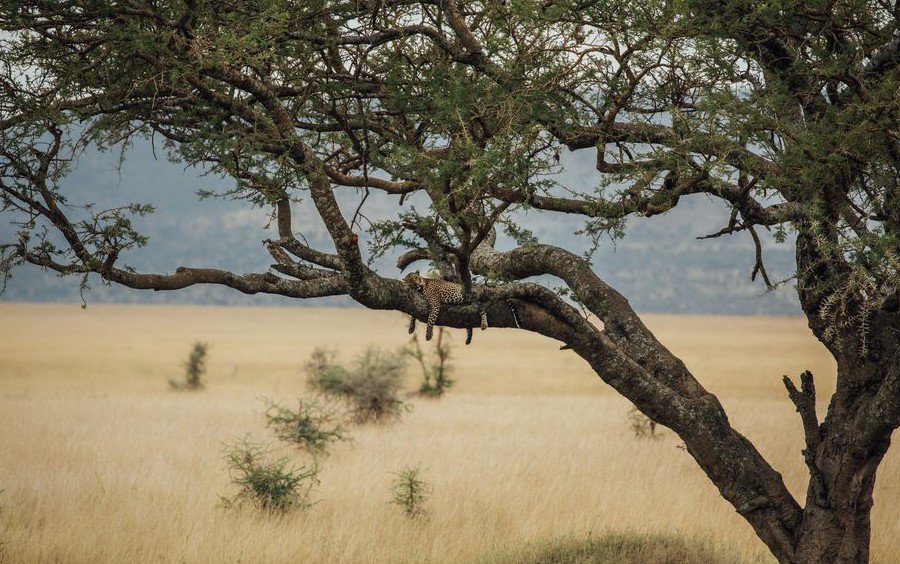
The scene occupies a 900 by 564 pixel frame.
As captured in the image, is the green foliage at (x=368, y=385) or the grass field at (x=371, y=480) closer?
the grass field at (x=371, y=480)

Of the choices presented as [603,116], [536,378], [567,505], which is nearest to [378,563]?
[567,505]

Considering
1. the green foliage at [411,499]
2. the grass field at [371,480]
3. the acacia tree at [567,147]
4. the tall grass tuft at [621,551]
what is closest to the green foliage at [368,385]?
the grass field at [371,480]

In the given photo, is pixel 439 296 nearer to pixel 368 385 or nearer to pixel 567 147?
pixel 567 147

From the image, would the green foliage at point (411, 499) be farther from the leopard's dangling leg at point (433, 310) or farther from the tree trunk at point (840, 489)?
the tree trunk at point (840, 489)

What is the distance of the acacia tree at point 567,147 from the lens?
741 centimetres

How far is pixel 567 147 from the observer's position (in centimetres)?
848

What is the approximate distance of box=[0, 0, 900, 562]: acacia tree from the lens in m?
7.41

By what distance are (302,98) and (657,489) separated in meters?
9.45

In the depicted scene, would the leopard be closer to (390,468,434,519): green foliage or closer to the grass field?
the grass field

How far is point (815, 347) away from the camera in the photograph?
87000 mm

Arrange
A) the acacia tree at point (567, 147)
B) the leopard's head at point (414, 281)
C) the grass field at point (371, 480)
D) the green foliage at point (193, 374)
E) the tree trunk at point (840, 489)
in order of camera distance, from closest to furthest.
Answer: the acacia tree at point (567, 147), the tree trunk at point (840, 489), the leopard's head at point (414, 281), the grass field at point (371, 480), the green foliage at point (193, 374)

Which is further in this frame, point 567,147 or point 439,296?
point 567,147

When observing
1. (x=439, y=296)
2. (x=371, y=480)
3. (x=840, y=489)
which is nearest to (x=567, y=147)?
(x=439, y=296)

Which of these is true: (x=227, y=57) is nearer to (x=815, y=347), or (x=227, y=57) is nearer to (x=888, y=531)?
(x=888, y=531)
